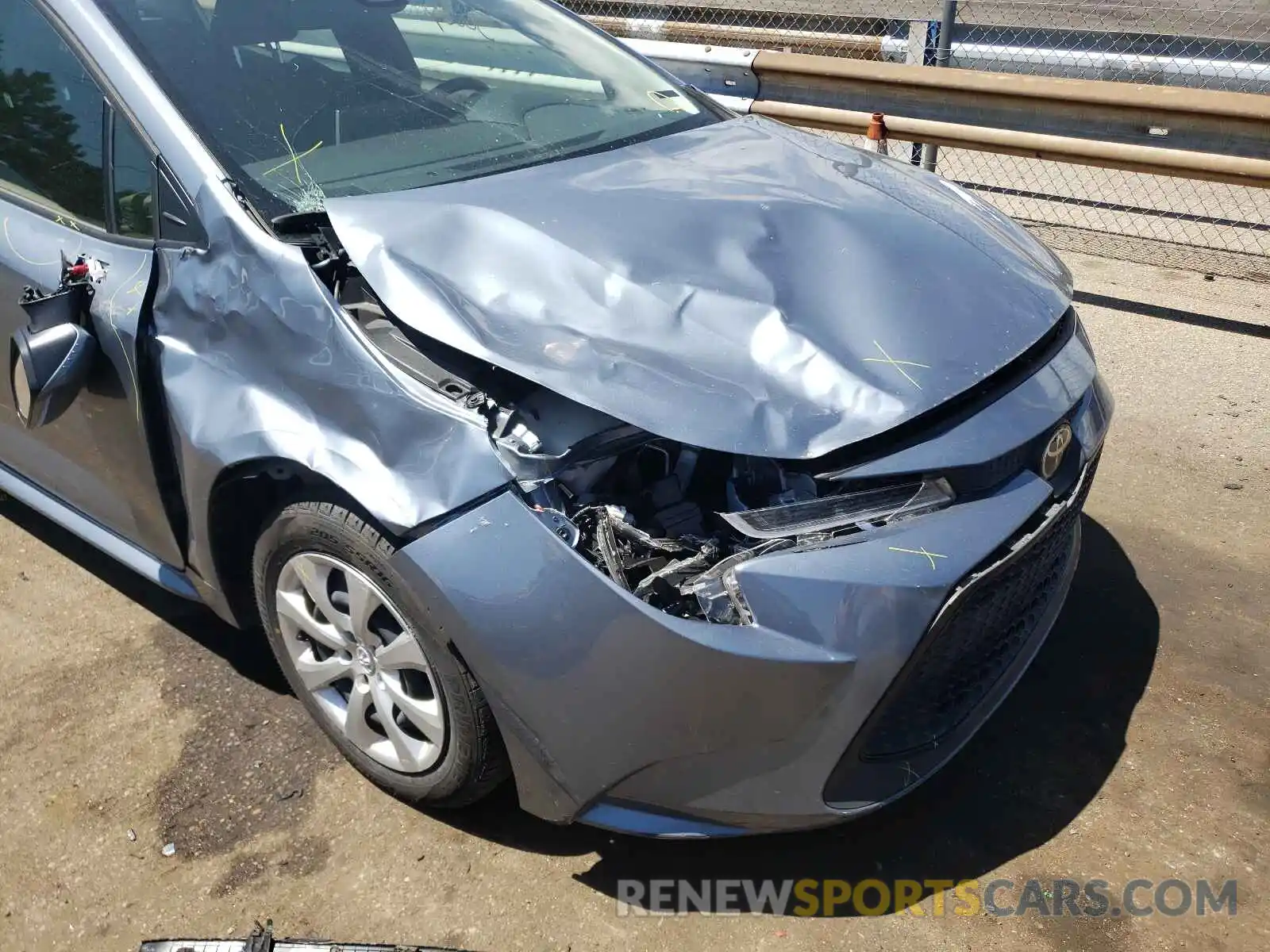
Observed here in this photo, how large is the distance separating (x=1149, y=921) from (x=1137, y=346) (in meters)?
3.29

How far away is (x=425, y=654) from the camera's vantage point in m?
2.25

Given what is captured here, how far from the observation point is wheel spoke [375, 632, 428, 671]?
2281 mm

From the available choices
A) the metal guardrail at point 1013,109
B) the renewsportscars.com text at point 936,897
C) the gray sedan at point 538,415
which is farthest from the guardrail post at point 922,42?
the renewsportscars.com text at point 936,897

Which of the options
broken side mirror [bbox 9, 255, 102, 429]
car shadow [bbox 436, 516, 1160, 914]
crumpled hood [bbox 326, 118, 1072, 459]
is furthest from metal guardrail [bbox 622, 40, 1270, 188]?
broken side mirror [bbox 9, 255, 102, 429]

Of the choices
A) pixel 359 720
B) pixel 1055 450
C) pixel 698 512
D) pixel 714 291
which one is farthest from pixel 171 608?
pixel 1055 450

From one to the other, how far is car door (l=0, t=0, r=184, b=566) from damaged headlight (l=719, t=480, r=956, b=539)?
148 centimetres

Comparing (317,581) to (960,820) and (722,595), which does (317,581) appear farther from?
(960,820)

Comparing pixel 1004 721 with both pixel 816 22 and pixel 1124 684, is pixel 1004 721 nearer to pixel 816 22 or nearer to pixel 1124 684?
pixel 1124 684

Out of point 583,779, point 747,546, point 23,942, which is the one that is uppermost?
point 747,546

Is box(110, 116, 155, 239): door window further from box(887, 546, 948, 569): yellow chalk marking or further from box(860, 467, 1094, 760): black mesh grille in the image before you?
box(860, 467, 1094, 760): black mesh grille

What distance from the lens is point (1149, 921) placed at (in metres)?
2.29

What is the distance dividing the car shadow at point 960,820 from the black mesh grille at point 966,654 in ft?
0.98

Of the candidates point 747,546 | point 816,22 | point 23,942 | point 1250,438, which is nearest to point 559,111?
point 747,546

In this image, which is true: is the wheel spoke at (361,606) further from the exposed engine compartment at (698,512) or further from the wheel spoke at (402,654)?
the exposed engine compartment at (698,512)
